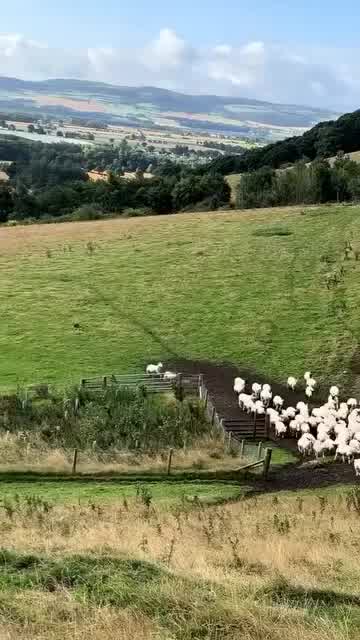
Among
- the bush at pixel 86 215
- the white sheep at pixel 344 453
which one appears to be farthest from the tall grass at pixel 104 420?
the bush at pixel 86 215

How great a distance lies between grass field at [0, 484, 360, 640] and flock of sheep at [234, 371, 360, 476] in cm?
1156

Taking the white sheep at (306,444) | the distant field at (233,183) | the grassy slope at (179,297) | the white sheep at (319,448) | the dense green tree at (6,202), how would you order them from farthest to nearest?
the dense green tree at (6,202) < the distant field at (233,183) < the grassy slope at (179,297) < the white sheep at (306,444) < the white sheep at (319,448)

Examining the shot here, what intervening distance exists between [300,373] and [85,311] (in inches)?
547

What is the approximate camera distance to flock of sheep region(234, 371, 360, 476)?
26.8m

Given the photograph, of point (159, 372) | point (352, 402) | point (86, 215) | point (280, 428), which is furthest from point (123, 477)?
point (86, 215)

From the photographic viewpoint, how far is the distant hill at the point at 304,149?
118 meters

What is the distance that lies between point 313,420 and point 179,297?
58.4ft

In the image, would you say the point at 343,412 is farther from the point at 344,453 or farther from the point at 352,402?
the point at 344,453

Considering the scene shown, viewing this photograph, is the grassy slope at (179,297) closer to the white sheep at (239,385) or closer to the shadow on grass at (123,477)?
the white sheep at (239,385)

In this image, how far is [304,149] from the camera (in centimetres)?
12419

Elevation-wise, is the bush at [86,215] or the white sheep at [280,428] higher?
the bush at [86,215]

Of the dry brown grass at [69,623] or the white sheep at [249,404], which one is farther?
the white sheep at [249,404]

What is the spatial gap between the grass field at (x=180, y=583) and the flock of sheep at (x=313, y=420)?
11558 millimetres

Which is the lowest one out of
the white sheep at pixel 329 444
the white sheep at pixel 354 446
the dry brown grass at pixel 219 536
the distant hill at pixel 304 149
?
the white sheep at pixel 329 444
